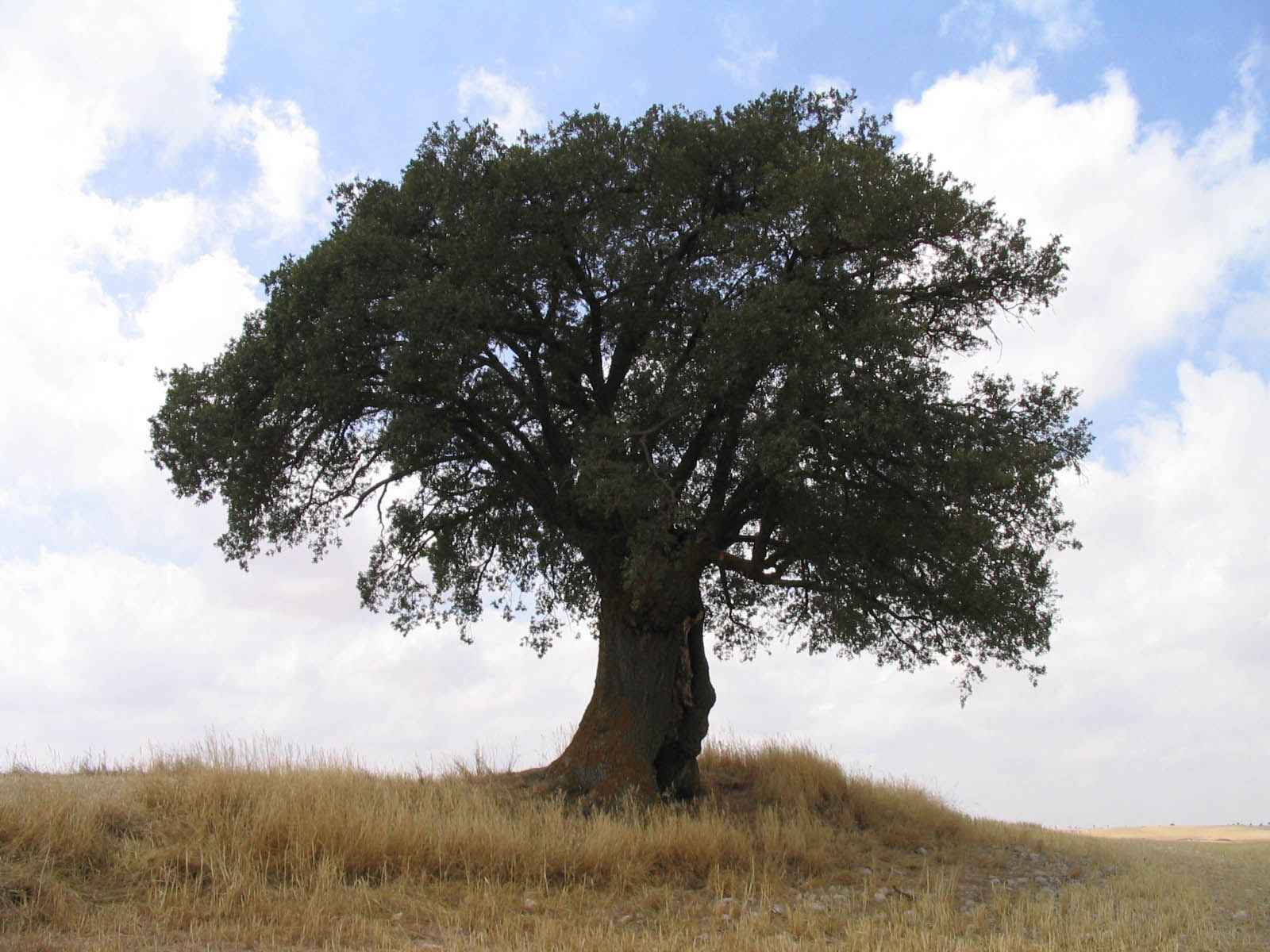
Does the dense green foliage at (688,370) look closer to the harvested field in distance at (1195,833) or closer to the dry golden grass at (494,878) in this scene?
the dry golden grass at (494,878)

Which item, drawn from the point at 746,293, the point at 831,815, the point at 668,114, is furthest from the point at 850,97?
the point at 831,815

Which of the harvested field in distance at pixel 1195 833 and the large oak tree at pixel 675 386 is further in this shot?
the harvested field in distance at pixel 1195 833

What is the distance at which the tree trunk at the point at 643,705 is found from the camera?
55.1 ft

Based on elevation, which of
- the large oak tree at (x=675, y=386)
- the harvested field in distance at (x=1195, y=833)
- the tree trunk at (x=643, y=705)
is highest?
the large oak tree at (x=675, y=386)

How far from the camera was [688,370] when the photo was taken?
613 inches

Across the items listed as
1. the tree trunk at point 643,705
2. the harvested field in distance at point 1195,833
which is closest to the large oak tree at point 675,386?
the tree trunk at point 643,705

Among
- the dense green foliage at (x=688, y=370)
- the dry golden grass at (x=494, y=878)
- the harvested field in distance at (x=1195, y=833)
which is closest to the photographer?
the dry golden grass at (x=494, y=878)

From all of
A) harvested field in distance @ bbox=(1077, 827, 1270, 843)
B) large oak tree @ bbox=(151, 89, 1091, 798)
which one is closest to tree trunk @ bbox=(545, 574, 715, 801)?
large oak tree @ bbox=(151, 89, 1091, 798)

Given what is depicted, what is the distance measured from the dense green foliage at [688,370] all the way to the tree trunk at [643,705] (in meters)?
0.88

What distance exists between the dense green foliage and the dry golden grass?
3.80 metres

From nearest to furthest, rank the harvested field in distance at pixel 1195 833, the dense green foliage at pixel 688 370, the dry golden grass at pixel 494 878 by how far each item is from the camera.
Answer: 1. the dry golden grass at pixel 494 878
2. the dense green foliage at pixel 688 370
3. the harvested field in distance at pixel 1195 833

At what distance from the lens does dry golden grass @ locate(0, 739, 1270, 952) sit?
32.9ft

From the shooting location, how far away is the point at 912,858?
1611 cm

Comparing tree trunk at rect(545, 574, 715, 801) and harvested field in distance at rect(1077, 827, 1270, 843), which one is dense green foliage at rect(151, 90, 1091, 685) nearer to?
tree trunk at rect(545, 574, 715, 801)
